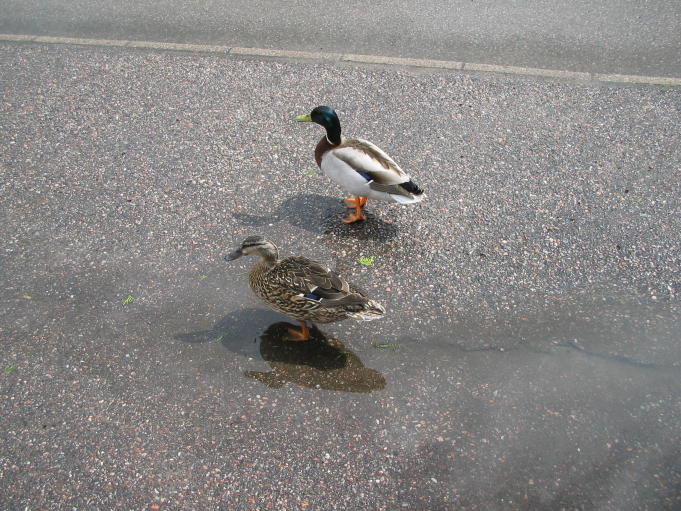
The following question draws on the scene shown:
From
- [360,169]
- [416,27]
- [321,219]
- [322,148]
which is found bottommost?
[321,219]

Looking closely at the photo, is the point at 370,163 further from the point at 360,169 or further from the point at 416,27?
the point at 416,27

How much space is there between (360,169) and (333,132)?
38 cm

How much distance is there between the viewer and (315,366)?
11.4 feet

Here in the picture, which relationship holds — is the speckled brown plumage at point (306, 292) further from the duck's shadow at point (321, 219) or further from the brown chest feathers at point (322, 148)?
the brown chest feathers at point (322, 148)

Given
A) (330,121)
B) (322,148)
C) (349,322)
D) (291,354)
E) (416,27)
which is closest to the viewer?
(291,354)

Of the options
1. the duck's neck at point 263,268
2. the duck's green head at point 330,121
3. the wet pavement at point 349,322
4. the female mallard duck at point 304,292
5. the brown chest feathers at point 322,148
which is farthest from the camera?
the brown chest feathers at point 322,148

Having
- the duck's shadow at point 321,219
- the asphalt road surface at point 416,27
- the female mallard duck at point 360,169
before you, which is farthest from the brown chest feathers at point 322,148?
the asphalt road surface at point 416,27

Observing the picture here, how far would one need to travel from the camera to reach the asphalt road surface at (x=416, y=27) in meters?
6.68

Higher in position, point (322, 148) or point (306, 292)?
point (322, 148)

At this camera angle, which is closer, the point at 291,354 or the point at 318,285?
the point at 318,285

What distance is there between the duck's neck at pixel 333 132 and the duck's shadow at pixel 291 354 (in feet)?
4.82

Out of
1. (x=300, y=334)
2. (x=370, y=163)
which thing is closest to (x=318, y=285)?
(x=300, y=334)

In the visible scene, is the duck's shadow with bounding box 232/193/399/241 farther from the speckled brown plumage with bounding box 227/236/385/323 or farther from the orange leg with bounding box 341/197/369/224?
the speckled brown plumage with bounding box 227/236/385/323

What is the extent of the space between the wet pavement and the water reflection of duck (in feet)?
0.05
